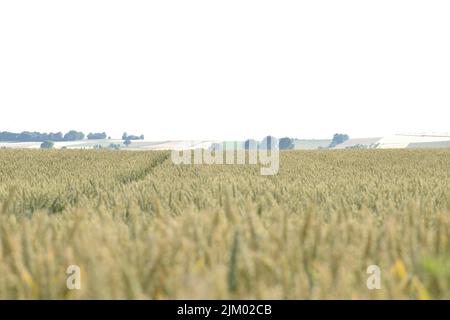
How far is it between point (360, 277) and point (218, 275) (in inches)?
24.3

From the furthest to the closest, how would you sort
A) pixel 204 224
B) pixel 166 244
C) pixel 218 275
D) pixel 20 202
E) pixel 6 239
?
1. pixel 20 202
2. pixel 204 224
3. pixel 6 239
4. pixel 166 244
5. pixel 218 275

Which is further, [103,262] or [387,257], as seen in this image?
[387,257]

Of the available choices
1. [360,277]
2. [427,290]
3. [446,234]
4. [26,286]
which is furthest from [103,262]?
[446,234]

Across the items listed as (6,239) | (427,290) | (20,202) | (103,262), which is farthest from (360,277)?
(20,202)

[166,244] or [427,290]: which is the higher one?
[166,244]

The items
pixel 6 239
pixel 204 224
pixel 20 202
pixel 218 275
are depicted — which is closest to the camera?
pixel 218 275

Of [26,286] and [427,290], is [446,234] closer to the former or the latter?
[427,290]

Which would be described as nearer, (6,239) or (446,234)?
(6,239)

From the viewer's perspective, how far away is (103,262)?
1.56m

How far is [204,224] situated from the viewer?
2.28 metres

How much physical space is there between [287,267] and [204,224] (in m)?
0.67
